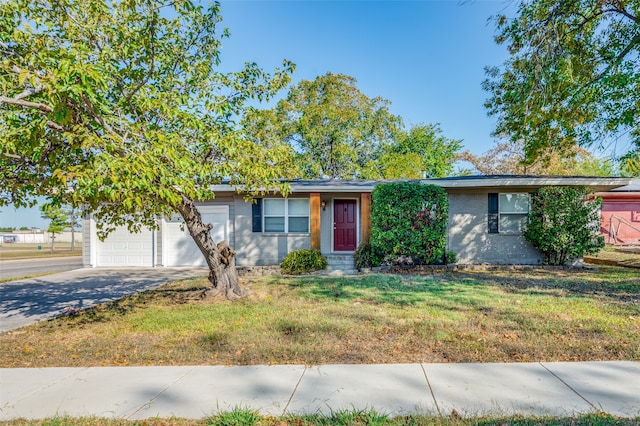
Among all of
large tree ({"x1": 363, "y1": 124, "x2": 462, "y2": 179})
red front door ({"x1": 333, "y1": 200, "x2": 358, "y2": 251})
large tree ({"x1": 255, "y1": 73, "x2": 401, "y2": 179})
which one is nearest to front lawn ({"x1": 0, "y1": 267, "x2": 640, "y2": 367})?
red front door ({"x1": 333, "y1": 200, "x2": 358, "y2": 251})

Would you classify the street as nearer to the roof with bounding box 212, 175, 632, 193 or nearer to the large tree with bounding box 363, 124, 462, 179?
the roof with bounding box 212, 175, 632, 193

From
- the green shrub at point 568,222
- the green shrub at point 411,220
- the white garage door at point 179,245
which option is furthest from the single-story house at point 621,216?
the white garage door at point 179,245

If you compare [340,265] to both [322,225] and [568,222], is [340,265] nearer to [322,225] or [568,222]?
[322,225]

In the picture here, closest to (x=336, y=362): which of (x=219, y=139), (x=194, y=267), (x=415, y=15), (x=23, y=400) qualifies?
(x=23, y=400)

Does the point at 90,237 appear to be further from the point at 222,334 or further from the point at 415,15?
the point at 415,15

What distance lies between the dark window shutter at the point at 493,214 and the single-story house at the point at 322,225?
0.10ft

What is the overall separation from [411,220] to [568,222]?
4.81 m

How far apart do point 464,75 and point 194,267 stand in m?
12.1

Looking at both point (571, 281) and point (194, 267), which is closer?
point (571, 281)

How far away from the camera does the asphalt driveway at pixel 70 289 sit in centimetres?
681

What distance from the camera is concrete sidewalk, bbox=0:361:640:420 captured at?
294 centimetres

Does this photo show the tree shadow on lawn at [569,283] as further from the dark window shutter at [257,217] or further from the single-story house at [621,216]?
the single-story house at [621,216]

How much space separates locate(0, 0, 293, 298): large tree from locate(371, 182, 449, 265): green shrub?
4341mm

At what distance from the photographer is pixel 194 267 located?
42.2 ft
